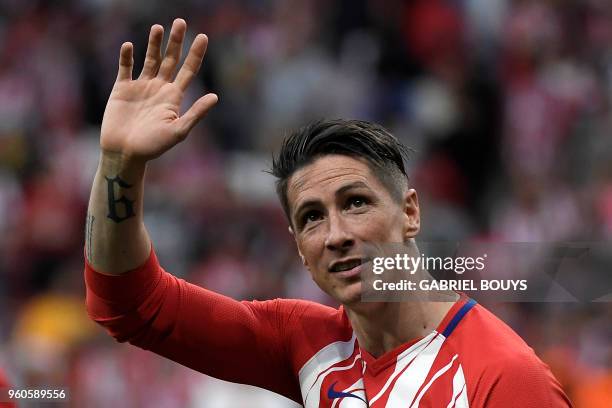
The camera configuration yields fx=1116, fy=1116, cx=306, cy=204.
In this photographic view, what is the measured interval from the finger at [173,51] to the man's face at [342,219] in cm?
50

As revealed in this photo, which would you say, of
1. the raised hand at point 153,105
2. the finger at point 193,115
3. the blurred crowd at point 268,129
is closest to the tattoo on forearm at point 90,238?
the raised hand at point 153,105

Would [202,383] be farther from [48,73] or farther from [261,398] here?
[48,73]

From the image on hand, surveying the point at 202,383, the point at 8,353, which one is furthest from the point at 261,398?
the point at 8,353

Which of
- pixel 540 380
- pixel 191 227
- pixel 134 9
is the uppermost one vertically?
pixel 134 9

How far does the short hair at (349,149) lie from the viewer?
339cm

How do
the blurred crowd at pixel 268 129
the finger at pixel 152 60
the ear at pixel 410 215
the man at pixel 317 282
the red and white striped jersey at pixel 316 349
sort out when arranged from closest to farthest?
the red and white striped jersey at pixel 316 349 → the man at pixel 317 282 → the finger at pixel 152 60 → the ear at pixel 410 215 → the blurred crowd at pixel 268 129

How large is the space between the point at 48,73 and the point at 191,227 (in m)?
2.23

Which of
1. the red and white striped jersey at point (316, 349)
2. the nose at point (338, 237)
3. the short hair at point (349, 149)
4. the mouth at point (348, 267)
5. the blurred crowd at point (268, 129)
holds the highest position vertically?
the blurred crowd at point (268, 129)

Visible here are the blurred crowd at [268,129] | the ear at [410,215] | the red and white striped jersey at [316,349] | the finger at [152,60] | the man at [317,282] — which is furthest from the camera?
the blurred crowd at [268,129]

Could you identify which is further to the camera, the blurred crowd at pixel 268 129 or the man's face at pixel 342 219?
the blurred crowd at pixel 268 129

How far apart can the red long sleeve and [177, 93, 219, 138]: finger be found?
1.43ft

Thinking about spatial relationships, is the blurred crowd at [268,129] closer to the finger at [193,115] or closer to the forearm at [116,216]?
the forearm at [116,216]

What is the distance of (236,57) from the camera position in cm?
941

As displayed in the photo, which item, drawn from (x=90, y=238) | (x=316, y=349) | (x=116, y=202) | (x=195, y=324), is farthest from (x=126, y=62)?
(x=316, y=349)
